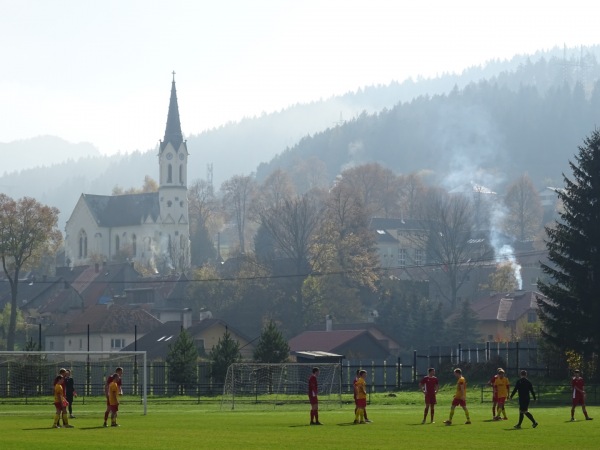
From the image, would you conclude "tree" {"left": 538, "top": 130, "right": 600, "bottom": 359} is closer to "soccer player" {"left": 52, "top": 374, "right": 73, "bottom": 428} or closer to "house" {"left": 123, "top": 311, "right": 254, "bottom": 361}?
"soccer player" {"left": 52, "top": 374, "right": 73, "bottom": 428}

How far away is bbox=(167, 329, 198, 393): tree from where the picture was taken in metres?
72.8

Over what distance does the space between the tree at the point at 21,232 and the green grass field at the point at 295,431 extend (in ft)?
215

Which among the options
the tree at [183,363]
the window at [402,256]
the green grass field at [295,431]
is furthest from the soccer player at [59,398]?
the window at [402,256]

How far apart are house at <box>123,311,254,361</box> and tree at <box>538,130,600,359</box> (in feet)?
138

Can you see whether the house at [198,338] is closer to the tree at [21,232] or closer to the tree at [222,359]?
the tree at [21,232]

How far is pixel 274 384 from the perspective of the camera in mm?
65750

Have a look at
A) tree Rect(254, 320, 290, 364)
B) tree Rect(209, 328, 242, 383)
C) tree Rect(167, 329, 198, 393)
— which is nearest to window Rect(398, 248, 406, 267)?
tree Rect(254, 320, 290, 364)

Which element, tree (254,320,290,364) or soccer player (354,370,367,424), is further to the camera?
tree (254,320,290,364)

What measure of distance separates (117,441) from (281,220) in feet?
333

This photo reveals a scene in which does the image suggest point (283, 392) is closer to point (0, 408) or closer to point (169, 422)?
point (0, 408)

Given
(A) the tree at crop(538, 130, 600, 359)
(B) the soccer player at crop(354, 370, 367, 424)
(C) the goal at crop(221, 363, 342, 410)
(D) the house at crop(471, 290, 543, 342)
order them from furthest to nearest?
(D) the house at crop(471, 290, 543, 342) → (A) the tree at crop(538, 130, 600, 359) → (C) the goal at crop(221, 363, 342, 410) → (B) the soccer player at crop(354, 370, 367, 424)

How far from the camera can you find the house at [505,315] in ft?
394

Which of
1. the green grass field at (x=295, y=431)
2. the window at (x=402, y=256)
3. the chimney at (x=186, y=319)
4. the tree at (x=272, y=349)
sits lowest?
the green grass field at (x=295, y=431)

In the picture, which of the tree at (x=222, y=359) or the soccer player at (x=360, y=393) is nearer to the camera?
the soccer player at (x=360, y=393)
